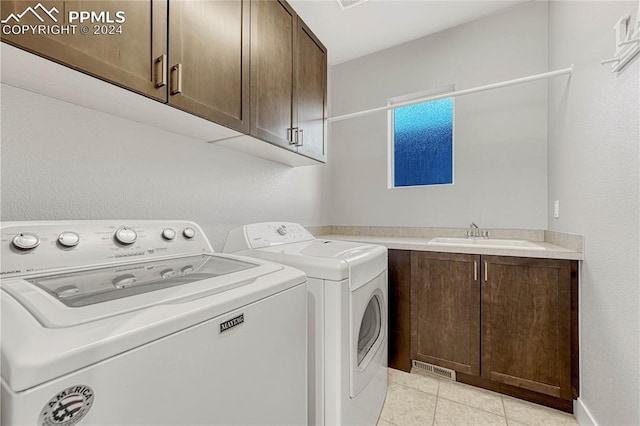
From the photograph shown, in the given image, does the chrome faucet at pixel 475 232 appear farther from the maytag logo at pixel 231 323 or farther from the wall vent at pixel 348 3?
the maytag logo at pixel 231 323

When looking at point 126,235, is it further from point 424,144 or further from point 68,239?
point 424,144

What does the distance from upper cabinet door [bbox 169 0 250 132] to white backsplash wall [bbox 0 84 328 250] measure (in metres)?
0.37

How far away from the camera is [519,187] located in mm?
2109

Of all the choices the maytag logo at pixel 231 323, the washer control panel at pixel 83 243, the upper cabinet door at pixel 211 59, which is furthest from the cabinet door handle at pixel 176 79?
the maytag logo at pixel 231 323

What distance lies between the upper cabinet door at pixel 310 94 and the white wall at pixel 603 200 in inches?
59.7

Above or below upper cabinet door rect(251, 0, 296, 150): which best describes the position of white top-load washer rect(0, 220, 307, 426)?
below

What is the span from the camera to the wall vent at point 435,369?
1.82m

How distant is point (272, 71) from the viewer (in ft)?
4.96

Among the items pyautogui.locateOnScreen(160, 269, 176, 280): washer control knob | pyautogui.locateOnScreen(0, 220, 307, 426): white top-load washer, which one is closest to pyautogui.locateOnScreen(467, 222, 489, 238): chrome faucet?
pyautogui.locateOnScreen(0, 220, 307, 426): white top-load washer

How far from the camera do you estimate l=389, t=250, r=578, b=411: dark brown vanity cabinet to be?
60.2 inches

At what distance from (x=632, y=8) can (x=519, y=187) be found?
4.11 ft

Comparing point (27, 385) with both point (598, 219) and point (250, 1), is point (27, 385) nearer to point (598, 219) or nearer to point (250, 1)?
point (250, 1)

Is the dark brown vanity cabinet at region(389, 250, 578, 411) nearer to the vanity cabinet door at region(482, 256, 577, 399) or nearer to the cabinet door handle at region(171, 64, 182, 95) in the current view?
the vanity cabinet door at region(482, 256, 577, 399)

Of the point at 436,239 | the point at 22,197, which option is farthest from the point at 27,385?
the point at 436,239
